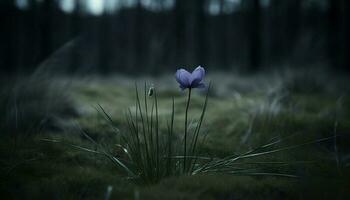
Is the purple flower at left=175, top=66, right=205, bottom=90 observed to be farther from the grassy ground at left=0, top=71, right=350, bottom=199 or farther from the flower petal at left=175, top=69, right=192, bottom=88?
the grassy ground at left=0, top=71, right=350, bottom=199

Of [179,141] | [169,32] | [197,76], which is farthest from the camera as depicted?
[169,32]

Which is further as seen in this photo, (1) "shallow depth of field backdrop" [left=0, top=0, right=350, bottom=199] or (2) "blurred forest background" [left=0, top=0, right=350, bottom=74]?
(2) "blurred forest background" [left=0, top=0, right=350, bottom=74]

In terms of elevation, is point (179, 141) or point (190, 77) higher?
point (190, 77)

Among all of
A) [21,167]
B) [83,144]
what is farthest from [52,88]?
[21,167]

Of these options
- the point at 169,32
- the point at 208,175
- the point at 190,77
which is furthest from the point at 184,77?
the point at 169,32

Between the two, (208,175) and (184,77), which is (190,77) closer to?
(184,77)

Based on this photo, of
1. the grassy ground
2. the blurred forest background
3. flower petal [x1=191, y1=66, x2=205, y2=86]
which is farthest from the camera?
the blurred forest background

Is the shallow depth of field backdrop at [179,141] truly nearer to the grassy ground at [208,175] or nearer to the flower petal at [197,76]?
the grassy ground at [208,175]

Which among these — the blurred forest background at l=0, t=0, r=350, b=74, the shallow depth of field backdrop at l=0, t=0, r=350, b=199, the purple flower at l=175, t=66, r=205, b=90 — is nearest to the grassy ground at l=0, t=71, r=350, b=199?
the shallow depth of field backdrop at l=0, t=0, r=350, b=199
